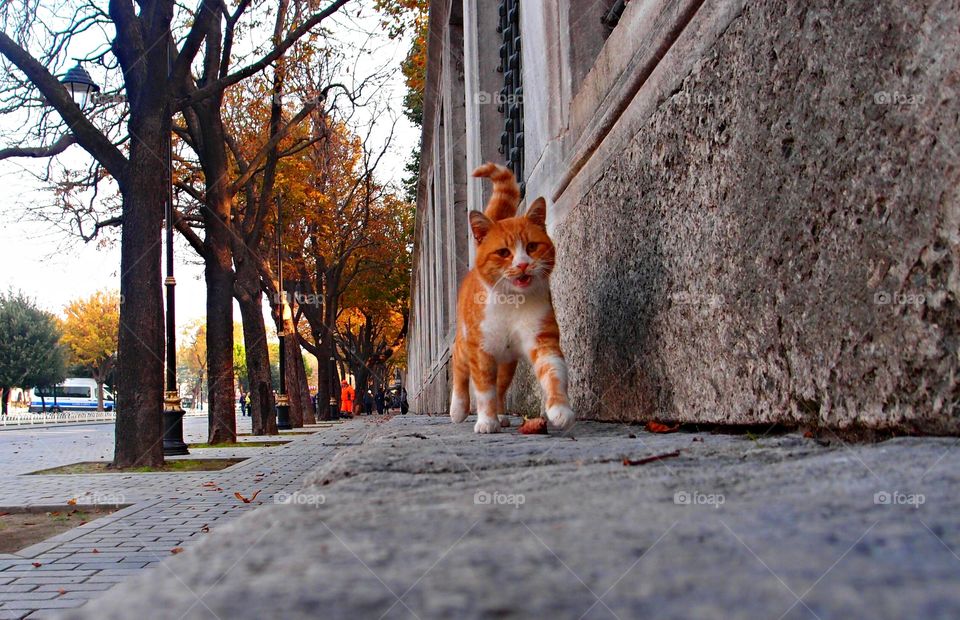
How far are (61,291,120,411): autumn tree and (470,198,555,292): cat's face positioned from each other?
65.4 meters

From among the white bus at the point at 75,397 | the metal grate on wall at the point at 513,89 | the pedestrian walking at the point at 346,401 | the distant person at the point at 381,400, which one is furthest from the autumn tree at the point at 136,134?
the white bus at the point at 75,397

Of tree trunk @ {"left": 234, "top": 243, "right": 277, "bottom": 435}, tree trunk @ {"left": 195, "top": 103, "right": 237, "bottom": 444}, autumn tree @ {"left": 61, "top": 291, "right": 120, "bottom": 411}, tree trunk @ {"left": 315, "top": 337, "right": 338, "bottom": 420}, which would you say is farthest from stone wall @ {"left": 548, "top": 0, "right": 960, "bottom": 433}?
autumn tree @ {"left": 61, "top": 291, "right": 120, "bottom": 411}

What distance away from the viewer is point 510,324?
153 inches

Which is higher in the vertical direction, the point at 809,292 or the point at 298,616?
A: the point at 809,292

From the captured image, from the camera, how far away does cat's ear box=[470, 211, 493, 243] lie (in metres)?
4.04

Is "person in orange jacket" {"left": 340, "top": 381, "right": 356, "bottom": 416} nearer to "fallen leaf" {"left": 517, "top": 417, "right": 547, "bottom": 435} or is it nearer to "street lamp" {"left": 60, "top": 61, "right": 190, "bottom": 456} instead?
"street lamp" {"left": 60, "top": 61, "right": 190, "bottom": 456}

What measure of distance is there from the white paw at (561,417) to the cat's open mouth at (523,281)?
71 centimetres

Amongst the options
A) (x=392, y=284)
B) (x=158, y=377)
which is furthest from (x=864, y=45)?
(x=392, y=284)

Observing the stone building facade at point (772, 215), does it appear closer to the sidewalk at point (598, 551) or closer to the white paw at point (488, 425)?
the sidewalk at point (598, 551)

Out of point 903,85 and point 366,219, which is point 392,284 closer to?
point 366,219

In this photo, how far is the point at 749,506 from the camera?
1149 mm

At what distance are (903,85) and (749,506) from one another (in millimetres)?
1114

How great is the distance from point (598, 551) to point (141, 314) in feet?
33.0

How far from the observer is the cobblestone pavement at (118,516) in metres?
4.00
